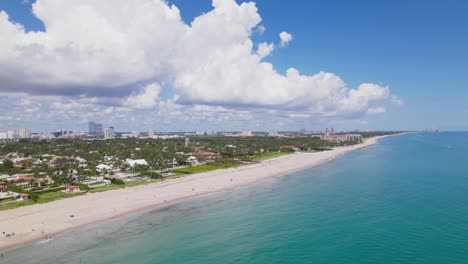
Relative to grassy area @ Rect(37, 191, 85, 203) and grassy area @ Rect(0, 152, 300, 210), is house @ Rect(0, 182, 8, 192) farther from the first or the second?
grassy area @ Rect(37, 191, 85, 203)

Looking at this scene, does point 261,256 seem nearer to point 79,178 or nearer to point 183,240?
point 183,240

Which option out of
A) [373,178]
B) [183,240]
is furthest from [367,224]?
[373,178]

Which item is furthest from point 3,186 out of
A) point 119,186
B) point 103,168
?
Result: point 103,168

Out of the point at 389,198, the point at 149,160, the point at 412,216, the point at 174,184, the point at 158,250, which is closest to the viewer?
the point at 158,250

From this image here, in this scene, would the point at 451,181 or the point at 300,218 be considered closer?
the point at 300,218

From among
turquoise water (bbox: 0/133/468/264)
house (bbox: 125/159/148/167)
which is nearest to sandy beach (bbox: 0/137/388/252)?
turquoise water (bbox: 0/133/468/264)

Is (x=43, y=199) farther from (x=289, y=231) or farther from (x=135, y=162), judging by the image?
(x=289, y=231)
